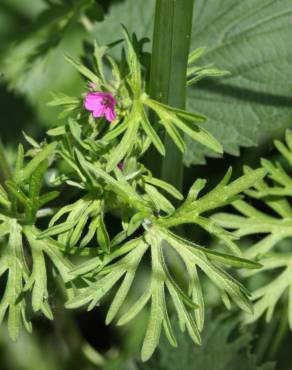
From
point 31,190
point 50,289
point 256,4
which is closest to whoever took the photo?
point 31,190

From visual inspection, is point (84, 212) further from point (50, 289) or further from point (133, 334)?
point (133, 334)

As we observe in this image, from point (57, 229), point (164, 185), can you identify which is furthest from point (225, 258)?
point (57, 229)

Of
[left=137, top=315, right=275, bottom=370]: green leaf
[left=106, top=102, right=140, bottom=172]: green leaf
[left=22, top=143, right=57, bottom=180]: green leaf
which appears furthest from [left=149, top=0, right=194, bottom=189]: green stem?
[left=137, top=315, right=275, bottom=370]: green leaf

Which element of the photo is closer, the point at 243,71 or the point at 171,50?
the point at 171,50

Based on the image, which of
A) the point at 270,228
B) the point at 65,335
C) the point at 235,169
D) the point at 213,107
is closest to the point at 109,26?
the point at 213,107

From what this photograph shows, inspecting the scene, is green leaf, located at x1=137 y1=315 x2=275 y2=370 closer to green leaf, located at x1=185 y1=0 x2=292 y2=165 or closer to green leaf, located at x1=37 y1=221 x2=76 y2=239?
green leaf, located at x1=185 y1=0 x2=292 y2=165

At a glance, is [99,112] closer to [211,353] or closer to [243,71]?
[243,71]

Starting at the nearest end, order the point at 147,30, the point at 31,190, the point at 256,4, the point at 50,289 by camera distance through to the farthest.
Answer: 1. the point at 31,190
2. the point at 50,289
3. the point at 256,4
4. the point at 147,30
